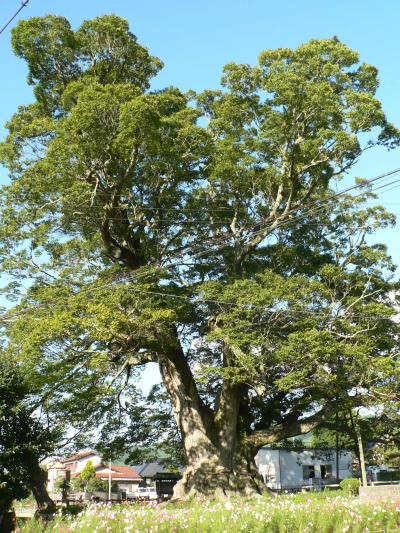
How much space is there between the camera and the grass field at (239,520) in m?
6.95

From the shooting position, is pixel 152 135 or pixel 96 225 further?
pixel 96 225

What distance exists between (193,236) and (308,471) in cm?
3056

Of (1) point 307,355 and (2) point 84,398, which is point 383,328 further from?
(2) point 84,398

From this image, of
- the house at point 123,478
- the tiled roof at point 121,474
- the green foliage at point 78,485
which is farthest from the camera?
the tiled roof at point 121,474

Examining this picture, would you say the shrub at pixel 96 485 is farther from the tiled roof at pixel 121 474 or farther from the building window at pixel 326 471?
the building window at pixel 326 471

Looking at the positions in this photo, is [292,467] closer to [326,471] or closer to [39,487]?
[326,471]

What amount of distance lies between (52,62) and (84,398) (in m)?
10.8

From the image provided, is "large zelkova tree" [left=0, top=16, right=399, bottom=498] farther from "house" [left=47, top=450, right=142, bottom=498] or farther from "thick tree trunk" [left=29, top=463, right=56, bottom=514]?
"house" [left=47, top=450, right=142, bottom=498]

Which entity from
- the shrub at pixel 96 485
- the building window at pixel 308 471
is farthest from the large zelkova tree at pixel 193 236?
the building window at pixel 308 471

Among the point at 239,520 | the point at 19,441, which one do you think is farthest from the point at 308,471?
Answer: the point at 239,520

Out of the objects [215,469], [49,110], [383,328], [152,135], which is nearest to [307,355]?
[383,328]

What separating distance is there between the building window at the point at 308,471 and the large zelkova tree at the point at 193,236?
1018 inches

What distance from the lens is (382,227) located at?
18109 mm

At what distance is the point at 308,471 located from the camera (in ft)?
140
